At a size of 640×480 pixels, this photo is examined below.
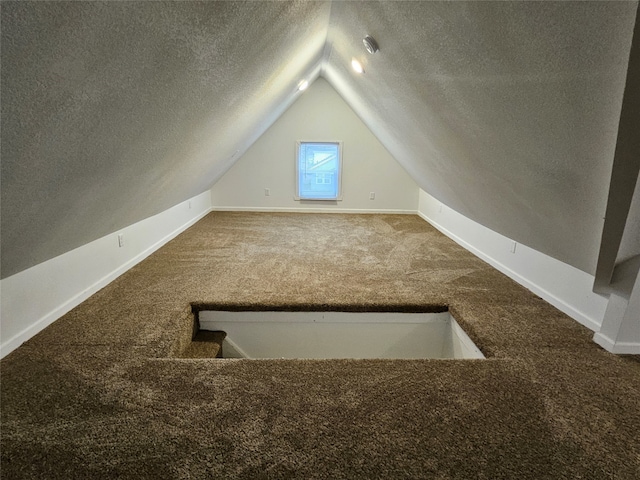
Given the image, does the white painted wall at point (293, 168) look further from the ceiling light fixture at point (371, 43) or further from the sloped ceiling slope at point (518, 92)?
the ceiling light fixture at point (371, 43)

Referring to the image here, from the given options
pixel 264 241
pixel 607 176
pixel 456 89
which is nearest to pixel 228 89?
pixel 456 89

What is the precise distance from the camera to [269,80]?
2.71m

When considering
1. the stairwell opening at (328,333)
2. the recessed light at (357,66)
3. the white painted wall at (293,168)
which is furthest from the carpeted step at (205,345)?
the white painted wall at (293,168)

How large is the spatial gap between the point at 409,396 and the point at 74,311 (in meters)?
2.11

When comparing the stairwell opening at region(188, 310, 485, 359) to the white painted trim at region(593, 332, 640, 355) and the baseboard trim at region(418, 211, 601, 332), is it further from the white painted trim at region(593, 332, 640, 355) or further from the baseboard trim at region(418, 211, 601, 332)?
the white painted trim at region(593, 332, 640, 355)

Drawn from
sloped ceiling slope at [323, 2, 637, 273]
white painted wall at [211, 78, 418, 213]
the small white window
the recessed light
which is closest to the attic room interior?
sloped ceiling slope at [323, 2, 637, 273]

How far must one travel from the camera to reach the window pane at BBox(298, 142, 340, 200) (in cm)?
574

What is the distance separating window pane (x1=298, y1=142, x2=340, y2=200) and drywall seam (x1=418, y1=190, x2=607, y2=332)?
2.15m

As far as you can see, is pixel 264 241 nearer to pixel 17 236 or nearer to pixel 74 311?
pixel 74 311

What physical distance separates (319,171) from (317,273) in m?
3.05

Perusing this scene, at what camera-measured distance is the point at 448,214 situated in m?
4.55

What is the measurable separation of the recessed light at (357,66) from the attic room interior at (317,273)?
110mm

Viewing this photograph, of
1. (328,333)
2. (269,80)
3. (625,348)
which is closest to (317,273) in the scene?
(328,333)

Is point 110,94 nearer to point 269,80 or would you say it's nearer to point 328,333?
point 269,80
